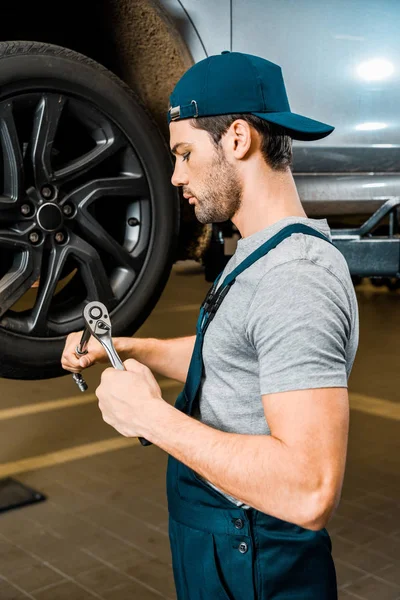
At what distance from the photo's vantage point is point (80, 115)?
8.01ft

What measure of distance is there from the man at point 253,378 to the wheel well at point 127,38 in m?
1.35

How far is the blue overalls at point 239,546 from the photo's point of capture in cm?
131

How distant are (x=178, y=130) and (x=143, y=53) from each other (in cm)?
→ 144

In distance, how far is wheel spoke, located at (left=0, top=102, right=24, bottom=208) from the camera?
7.48ft

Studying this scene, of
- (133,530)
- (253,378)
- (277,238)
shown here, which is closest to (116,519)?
(133,530)

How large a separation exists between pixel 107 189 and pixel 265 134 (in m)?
1.18

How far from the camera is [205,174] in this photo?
4.51ft

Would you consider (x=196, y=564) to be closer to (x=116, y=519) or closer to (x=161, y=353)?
(x=161, y=353)

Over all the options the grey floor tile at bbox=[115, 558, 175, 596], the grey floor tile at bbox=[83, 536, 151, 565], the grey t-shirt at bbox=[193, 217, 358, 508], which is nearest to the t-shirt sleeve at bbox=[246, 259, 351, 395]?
the grey t-shirt at bbox=[193, 217, 358, 508]

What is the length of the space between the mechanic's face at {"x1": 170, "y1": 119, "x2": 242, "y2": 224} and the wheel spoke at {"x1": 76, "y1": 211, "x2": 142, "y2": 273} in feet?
3.31

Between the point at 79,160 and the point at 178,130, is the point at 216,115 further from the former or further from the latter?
the point at 79,160

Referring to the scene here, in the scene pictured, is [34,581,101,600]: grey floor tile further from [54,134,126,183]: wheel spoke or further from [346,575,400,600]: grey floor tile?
[54,134,126,183]: wheel spoke

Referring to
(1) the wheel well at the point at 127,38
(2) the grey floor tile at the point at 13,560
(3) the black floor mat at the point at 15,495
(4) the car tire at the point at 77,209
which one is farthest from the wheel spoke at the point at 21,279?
(3) the black floor mat at the point at 15,495

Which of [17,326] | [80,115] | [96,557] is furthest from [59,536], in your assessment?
[80,115]
